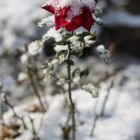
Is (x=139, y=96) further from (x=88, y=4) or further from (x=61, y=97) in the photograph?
(x=88, y=4)

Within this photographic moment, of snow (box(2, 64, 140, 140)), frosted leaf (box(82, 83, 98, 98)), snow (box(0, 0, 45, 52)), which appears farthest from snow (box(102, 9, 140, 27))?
frosted leaf (box(82, 83, 98, 98))

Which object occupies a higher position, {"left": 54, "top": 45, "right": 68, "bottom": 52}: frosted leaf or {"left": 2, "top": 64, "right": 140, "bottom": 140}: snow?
{"left": 54, "top": 45, "right": 68, "bottom": 52}: frosted leaf

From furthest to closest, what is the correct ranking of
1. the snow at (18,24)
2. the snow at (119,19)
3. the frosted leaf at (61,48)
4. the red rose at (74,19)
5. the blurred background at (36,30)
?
the snow at (119,19) < the snow at (18,24) < the blurred background at (36,30) < the frosted leaf at (61,48) < the red rose at (74,19)

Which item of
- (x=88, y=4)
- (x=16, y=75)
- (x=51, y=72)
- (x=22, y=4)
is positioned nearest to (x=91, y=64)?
(x=16, y=75)

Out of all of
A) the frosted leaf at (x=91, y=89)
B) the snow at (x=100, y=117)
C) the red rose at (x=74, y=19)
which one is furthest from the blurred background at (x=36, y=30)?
the red rose at (x=74, y=19)

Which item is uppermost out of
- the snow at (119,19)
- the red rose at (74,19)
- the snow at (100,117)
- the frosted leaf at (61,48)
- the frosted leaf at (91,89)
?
the red rose at (74,19)

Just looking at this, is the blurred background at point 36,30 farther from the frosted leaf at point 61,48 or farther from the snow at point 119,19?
the frosted leaf at point 61,48

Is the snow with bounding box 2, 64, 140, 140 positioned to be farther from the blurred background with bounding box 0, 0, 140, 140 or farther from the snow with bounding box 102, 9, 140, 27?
the snow with bounding box 102, 9, 140, 27

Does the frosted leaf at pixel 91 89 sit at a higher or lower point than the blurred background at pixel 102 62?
higher
